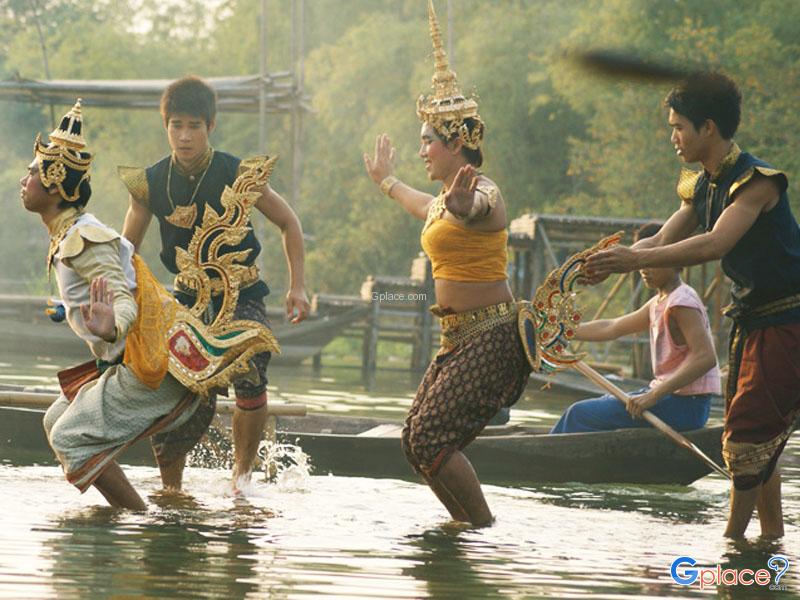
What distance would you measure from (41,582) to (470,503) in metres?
2.09

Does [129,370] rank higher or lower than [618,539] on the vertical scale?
higher

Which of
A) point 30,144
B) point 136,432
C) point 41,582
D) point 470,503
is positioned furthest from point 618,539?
point 30,144

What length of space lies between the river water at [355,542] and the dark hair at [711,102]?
1728mm

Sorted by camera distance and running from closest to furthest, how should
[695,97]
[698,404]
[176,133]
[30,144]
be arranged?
[695,97] → [176,133] → [698,404] → [30,144]

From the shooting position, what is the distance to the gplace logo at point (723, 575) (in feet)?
17.8

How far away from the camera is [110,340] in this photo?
5.55 m

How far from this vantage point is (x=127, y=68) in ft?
166

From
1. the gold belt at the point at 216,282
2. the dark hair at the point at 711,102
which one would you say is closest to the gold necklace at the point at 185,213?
the gold belt at the point at 216,282

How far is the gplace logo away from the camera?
17.8ft

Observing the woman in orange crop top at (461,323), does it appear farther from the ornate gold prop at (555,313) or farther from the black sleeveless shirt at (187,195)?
the black sleeveless shirt at (187,195)

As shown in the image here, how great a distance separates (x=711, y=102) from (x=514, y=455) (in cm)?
310

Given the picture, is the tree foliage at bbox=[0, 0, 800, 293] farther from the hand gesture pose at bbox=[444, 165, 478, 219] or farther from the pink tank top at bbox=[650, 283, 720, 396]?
the hand gesture pose at bbox=[444, 165, 478, 219]

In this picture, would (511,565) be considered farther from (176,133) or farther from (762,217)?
(176,133)

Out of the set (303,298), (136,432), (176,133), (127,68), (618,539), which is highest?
(127,68)
